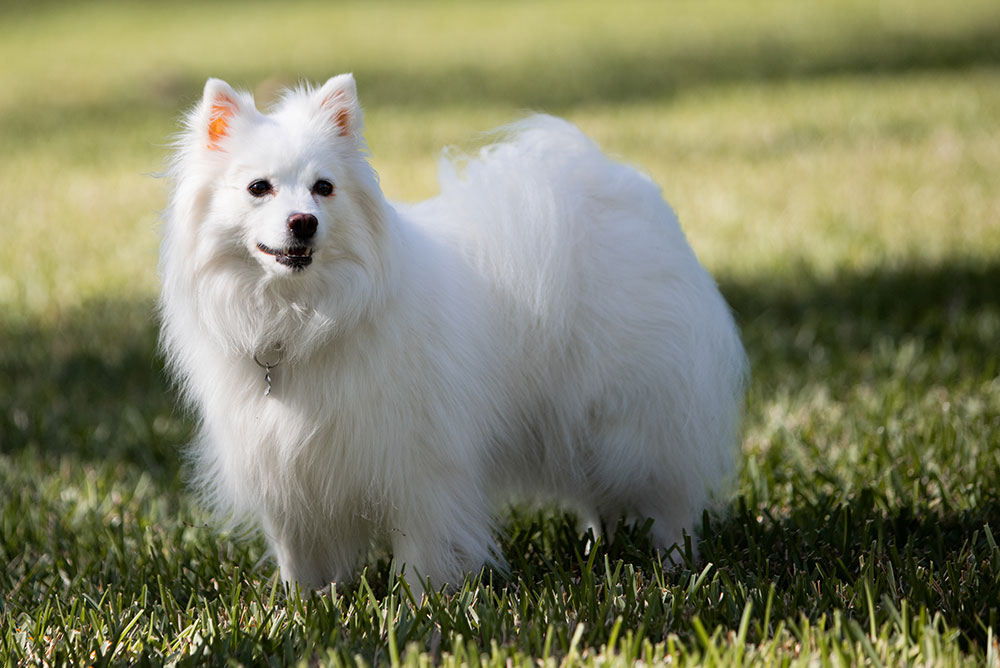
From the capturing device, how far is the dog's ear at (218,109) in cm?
278

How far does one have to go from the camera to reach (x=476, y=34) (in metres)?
19.2

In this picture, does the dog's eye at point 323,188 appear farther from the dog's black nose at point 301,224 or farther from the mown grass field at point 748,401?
the mown grass field at point 748,401

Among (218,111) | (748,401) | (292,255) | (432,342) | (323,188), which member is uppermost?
(218,111)

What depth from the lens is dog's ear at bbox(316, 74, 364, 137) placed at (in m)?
2.86

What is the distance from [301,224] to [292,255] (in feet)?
0.31

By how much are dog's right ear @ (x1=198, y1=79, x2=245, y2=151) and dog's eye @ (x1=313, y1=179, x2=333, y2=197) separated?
277mm

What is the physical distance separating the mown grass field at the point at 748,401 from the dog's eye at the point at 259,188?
1.10m

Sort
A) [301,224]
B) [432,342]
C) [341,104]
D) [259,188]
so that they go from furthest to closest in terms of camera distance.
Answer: [432,342] < [341,104] < [259,188] < [301,224]

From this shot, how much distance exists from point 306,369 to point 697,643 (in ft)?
4.00

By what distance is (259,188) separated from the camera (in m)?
2.75

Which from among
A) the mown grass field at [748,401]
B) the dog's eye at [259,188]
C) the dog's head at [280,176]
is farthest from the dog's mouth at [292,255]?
the mown grass field at [748,401]

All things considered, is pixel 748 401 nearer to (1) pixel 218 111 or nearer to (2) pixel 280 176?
(2) pixel 280 176

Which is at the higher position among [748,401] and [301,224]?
[301,224]

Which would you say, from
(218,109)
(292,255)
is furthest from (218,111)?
(292,255)
